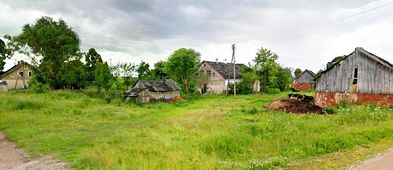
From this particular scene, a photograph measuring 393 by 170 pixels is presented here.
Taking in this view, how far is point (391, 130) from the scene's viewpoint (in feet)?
38.3

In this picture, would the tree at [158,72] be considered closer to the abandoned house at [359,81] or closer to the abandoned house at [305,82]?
the abandoned house at [305,82]

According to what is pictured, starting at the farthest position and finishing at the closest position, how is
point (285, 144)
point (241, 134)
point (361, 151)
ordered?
point (241, 134) → point (285, 144) → point (361, 151)

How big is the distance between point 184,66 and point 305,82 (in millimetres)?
28361

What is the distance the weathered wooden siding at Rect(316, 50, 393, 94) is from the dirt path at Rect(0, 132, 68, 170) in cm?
2267

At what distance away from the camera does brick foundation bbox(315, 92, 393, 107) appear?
2261 cm

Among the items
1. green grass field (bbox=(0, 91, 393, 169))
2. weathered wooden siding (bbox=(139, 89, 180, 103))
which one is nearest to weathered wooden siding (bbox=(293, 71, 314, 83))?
weathered wooden siding (bbox=(139, 89, 180, 103))

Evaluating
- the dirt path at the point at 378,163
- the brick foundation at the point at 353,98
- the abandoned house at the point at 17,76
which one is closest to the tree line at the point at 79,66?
the abandoned house at the point at 17,76

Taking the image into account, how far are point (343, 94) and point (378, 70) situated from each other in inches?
126

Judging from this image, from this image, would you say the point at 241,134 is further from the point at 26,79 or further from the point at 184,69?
the point at 26,79

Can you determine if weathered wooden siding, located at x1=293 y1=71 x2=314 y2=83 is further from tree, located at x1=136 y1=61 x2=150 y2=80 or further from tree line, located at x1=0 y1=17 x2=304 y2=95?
tree, located at x1=136 y1=61 x2=150 y2=80

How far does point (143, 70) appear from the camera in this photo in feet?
197

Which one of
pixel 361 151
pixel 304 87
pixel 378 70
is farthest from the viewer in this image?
pixel 304 87

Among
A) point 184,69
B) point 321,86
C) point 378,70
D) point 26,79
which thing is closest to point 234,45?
point 184,69

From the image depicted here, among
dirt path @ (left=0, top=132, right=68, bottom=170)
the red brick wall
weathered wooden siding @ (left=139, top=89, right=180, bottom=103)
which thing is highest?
the red brick wall
